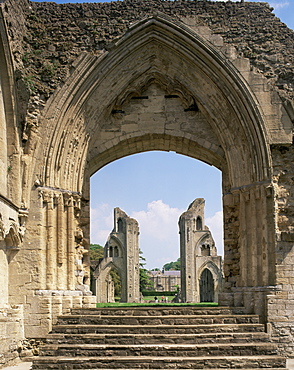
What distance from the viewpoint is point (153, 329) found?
9273mm

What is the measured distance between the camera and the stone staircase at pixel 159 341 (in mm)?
8344

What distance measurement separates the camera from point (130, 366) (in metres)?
8.32

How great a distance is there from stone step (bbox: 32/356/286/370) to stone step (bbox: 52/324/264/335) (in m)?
0.90

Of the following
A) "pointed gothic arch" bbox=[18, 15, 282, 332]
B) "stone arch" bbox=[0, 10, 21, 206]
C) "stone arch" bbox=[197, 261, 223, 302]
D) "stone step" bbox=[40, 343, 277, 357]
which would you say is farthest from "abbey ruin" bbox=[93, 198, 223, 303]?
"stone step" bbox=[40, 343, 277, 357]

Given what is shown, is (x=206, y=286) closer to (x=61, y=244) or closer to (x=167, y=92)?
(x=167, y=92)

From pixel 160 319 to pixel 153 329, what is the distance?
1.19 ft

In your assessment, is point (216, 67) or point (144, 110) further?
point (144, 110)

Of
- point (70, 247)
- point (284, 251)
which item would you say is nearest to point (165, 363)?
point (284, 251)

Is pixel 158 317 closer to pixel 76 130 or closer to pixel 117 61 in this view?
pixel 76 130

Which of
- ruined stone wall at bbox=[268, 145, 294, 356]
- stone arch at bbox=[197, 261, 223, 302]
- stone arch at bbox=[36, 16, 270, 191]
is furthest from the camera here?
stone arch at bbox=[197, 261, 223, 302]

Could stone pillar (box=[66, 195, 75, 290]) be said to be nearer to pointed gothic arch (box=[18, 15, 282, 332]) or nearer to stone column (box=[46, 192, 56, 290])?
pointed gothic arch (box=[18, 15, 282, 332])

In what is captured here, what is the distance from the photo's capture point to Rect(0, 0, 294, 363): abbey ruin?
9.96 m

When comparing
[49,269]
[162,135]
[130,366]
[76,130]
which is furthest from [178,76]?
[130,366]

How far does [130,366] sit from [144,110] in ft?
18.2
